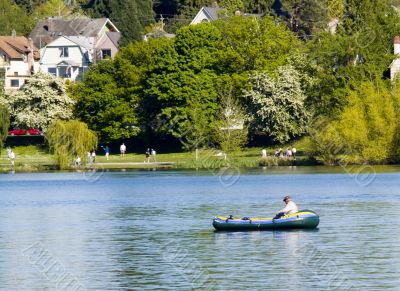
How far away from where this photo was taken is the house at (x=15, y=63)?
187m

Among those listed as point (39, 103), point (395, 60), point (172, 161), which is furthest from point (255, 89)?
point (39, 103)

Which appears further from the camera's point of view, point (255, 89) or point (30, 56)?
point (30, 56)

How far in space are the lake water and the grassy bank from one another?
2244 cm

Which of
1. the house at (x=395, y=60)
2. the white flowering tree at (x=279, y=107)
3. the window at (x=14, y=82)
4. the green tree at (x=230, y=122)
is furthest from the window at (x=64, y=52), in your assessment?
the house at (x=395, y=60)

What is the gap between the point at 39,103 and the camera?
150125 millimetres

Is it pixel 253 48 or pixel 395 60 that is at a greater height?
pixel 253 48

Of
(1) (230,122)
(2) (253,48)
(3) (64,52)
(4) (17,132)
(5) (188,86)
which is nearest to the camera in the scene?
(1) (230,122)

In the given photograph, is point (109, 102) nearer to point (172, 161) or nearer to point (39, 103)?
point (39, 103)

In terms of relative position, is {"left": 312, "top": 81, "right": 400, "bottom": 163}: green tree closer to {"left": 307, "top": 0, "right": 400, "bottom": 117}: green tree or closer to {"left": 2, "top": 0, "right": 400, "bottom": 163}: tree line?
{"left": 2, "top": 0, "right": 400, "bottom": 163}: tree line

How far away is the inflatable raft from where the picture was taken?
58156 millimetres

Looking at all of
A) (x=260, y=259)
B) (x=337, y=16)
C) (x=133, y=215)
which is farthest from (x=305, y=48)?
(x=260, y=259)

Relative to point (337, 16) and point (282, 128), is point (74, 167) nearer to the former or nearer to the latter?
point (282, 128)

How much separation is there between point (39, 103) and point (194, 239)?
94.6 meters

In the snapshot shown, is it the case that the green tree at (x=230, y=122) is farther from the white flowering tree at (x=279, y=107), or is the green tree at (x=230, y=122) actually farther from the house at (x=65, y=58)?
the house at (x=65, y=58)
